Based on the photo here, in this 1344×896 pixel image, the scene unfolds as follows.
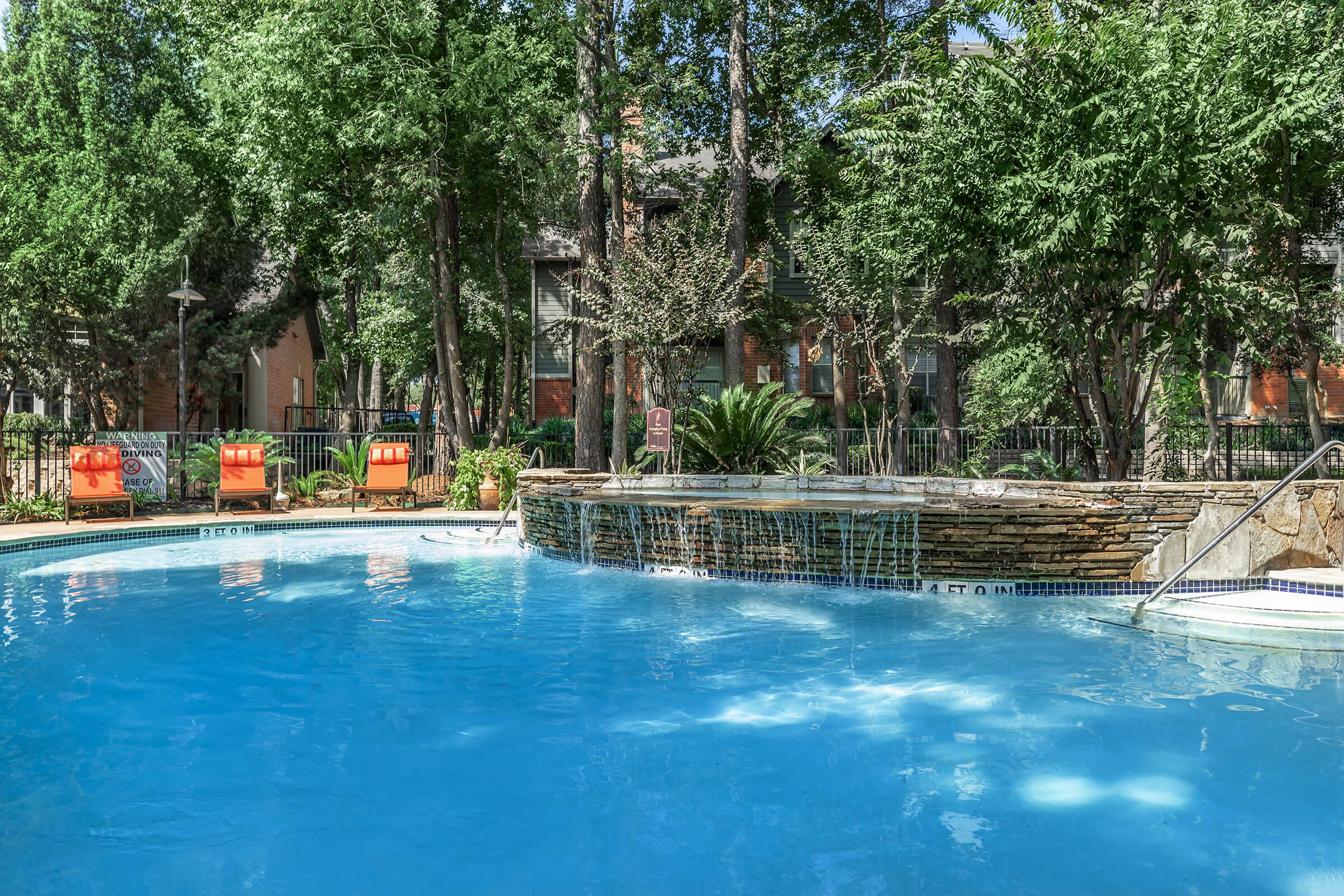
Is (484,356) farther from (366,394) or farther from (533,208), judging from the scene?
(366,394)

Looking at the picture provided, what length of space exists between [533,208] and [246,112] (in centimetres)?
588

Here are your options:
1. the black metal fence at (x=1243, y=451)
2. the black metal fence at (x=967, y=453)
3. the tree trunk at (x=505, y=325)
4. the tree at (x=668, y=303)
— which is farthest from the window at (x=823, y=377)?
the tree at (x=668, y=303)

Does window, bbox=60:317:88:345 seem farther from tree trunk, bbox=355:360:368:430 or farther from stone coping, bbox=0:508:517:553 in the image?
tree trunk, bbox=355:360:368:430

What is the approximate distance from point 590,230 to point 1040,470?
8.07 metres

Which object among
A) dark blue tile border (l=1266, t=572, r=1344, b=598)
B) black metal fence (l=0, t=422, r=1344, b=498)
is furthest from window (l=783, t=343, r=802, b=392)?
dark blue tile border (l=1266, t=572, r=1344, b=598)

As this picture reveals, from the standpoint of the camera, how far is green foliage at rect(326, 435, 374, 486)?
15.3 metres

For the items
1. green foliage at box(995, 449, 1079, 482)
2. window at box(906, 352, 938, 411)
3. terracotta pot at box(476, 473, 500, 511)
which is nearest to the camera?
green foliage at box(995, 449, 1079, 482)

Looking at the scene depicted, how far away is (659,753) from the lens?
13.3ft

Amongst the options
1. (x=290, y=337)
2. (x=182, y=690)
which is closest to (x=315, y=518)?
(x=182, y=690)

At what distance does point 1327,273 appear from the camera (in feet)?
55.2

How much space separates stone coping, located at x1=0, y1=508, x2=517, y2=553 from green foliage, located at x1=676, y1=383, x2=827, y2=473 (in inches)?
114

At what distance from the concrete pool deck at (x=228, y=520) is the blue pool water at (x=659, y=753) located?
14.5 ft

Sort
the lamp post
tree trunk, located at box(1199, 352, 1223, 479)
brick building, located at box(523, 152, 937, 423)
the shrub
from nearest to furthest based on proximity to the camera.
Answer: tree trunk, located at box(1199, 352, 1223, 479)
the lamp post
the shrub
brick building, located at box(523, 152, 937, 423)

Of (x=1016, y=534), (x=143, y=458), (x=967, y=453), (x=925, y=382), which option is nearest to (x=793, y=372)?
(x=925, y=382)
